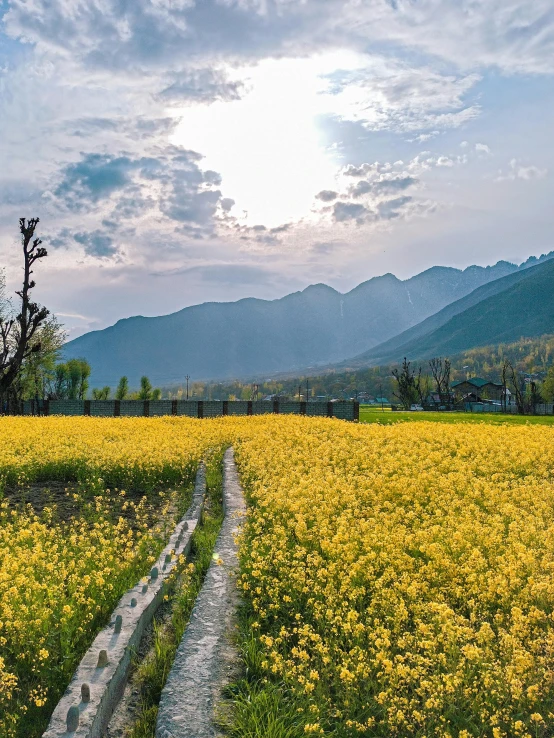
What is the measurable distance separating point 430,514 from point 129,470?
8.14m

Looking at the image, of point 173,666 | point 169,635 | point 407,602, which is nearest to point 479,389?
point 407,602

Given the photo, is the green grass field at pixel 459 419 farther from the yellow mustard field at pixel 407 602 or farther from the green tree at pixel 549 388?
the green tree at pixel 549 388

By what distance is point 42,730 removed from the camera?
14.8 ft

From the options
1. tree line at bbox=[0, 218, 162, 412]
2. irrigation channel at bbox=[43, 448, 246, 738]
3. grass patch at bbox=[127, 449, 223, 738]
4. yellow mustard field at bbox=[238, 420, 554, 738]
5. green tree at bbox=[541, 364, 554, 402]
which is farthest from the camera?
green tree at bbox=[541, 364, 554, 402]

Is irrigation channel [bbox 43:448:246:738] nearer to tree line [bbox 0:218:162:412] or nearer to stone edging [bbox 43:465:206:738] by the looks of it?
stone edging [bbox 43:465:206:738]

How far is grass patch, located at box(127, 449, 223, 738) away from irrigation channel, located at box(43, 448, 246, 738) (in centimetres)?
18

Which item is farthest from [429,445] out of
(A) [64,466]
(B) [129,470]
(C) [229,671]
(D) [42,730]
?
(D) [42,730]

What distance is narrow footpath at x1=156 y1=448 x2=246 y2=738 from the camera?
4.32 meters

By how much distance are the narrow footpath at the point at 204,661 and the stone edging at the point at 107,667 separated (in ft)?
1.59

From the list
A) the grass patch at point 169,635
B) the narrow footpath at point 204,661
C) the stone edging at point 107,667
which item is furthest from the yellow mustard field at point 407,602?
the stone edging at point 107,667

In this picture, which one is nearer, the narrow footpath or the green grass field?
the narrow footpath

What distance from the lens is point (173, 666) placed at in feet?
16.7

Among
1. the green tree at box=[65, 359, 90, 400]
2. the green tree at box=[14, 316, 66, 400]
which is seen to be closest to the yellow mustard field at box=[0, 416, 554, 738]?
the green tree at box=[14, 316, 66, 400]

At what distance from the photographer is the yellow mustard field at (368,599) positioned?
447 centimetres
